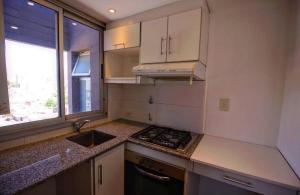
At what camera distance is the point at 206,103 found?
1.50 meters

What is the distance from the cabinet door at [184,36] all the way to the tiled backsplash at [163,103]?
40 cm

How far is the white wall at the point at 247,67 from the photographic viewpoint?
3.88 feet

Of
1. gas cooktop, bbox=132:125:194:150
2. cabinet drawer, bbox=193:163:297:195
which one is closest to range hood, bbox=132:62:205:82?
gas cooktop, bbox=132:125:194:150

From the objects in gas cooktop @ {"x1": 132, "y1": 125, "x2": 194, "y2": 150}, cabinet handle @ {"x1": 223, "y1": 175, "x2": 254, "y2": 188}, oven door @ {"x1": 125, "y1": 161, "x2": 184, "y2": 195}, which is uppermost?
gas cooktop @ {"x1": 132, "y1": 125, "x2": 194, "y2": 150}

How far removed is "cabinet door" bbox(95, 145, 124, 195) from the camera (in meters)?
1.14

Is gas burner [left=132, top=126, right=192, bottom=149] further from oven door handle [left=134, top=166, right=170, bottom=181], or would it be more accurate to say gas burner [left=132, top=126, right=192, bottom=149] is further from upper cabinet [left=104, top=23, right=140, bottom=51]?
upper cabinet [left=104, top=23, right=140, bottom=51]

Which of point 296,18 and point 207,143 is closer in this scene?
point 296,18

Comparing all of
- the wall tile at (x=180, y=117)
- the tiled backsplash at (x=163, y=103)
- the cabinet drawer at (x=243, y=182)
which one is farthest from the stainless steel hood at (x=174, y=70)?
the cabinet drawer at (x=243, y=182)

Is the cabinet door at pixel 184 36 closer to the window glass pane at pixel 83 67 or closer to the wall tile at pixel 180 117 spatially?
the wall tile at pixel 180 117

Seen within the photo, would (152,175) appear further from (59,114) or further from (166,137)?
(59,114)

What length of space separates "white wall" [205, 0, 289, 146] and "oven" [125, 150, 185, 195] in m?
0.64

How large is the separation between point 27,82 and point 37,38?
0.47 m

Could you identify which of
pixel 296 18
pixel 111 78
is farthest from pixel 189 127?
pixel 296 18

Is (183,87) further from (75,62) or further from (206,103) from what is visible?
(75,62)
